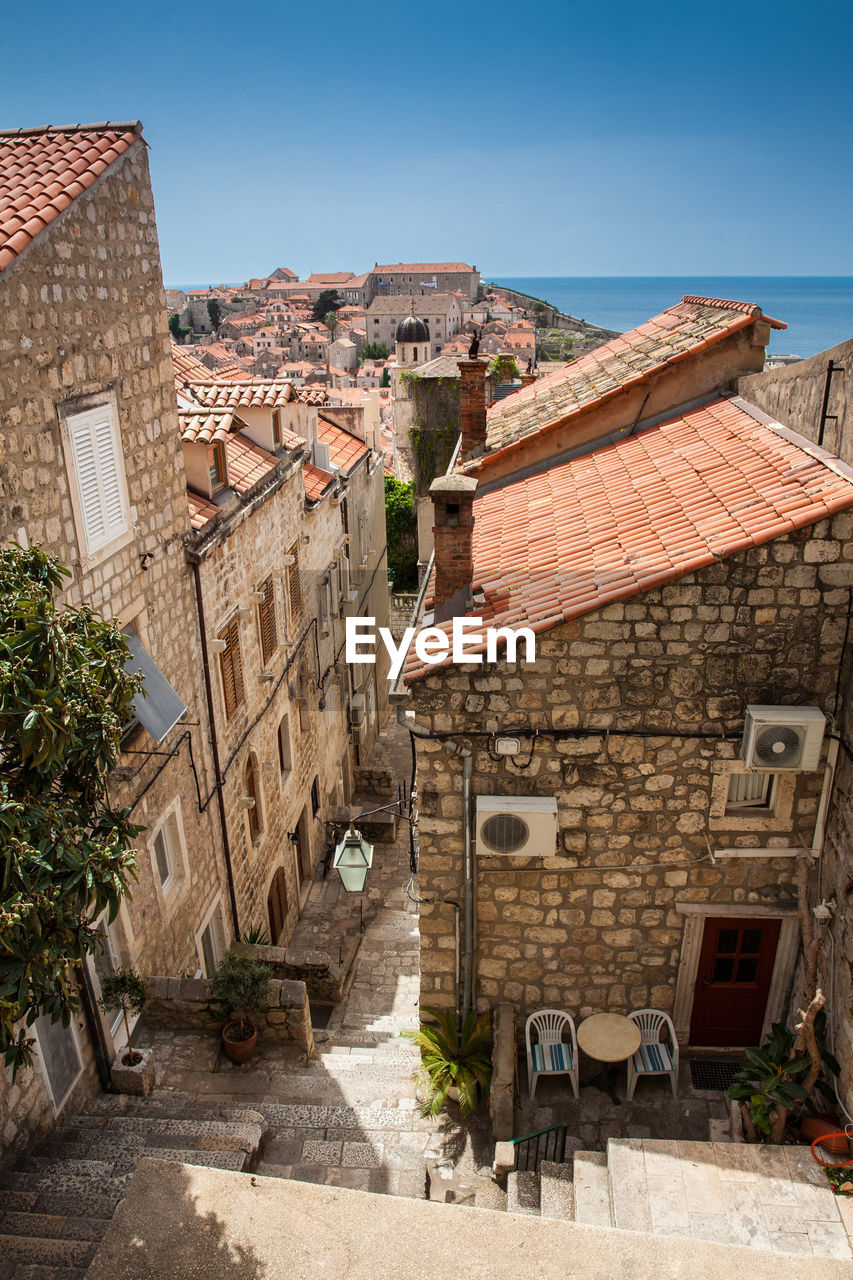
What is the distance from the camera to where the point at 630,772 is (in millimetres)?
8039

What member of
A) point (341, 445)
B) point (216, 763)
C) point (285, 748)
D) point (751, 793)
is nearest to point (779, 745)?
point (751, 793)

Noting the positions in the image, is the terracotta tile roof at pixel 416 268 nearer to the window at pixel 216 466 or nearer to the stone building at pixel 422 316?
the stone building at pixel 422 316

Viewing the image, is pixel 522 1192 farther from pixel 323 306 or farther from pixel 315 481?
pixel 323 306

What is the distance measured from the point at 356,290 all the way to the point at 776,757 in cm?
17958

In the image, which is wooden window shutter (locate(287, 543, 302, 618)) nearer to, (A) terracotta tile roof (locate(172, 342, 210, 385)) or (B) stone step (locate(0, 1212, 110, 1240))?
(A) terracotta tile roof (locate(172, 342, 210, 385))

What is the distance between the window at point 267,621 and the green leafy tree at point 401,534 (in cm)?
2388

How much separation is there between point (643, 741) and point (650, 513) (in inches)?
92.8

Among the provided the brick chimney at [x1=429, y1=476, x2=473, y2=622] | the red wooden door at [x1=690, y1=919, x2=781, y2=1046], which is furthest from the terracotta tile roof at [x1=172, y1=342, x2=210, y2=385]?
the red wooden door at [x1=690, y1=919, x2=781, y2=1046]

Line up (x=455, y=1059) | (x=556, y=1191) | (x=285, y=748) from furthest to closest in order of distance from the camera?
(x=285, y=748), (x=455, y=1059), (x=556, y=1191)

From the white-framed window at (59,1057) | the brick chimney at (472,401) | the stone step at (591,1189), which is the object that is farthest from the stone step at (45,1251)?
the brick chimney at (472,401)

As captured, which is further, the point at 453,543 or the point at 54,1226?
the point at 453,543

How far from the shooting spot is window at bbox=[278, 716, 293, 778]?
50.5 feet

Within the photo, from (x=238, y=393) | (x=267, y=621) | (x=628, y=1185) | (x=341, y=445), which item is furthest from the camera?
(x=341, y=445)

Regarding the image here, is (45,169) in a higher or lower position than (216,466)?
higher
